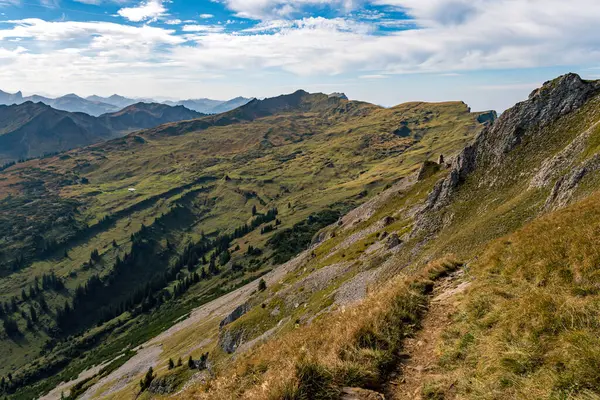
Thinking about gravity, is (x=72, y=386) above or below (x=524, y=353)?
below

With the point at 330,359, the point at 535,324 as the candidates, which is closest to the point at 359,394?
the point at 330,359

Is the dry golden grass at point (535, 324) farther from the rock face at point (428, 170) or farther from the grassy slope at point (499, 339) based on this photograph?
the rock face at point (428, 170)

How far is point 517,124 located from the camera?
47000mm

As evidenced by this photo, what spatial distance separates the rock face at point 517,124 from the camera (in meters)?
44.2

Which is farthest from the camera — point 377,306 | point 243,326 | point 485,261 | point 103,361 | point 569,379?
point 103,361

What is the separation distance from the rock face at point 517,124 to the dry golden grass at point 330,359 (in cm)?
3654

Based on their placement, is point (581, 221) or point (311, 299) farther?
point (311, 299)

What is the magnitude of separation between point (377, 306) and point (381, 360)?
401 centimetres

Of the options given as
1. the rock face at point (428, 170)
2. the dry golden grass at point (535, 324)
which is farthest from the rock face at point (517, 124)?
the rock face at point (428, 170)

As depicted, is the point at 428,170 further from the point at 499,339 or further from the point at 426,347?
the point at 499,339

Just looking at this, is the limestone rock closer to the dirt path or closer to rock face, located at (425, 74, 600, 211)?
the dirt path

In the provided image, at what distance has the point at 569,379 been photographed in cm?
912

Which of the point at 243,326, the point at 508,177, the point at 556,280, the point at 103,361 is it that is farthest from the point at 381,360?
the point at 103,361

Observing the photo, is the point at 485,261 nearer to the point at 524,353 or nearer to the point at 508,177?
the point at 524,353
